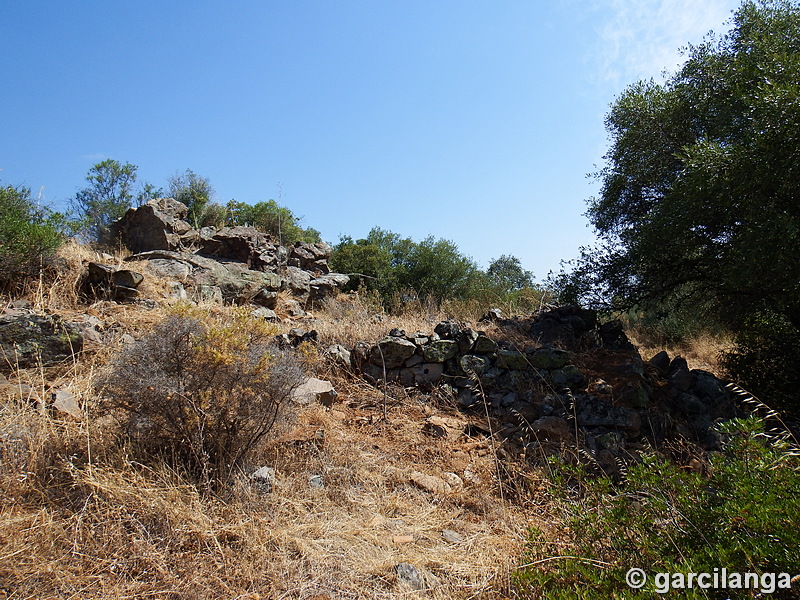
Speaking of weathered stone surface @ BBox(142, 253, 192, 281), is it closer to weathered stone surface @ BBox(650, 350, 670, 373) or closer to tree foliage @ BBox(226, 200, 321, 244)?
tree foliage @ BBox(226, 200, 321, 244)

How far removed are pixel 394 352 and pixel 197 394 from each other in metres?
3.01

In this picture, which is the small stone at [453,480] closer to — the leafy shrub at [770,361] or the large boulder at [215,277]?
the large boulder at [215,277]

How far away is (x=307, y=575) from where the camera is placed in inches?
104

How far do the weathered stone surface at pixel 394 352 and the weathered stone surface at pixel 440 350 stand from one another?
0.22m

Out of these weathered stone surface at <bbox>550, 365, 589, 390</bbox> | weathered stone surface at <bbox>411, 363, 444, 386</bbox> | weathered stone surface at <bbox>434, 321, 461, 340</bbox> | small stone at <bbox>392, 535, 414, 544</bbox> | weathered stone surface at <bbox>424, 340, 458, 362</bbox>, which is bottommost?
small stone at <bbox>392, 535, 414, 544</bbox>

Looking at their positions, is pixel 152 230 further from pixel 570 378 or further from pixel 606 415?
pixel 606 415

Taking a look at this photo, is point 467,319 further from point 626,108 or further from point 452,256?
point 452,256

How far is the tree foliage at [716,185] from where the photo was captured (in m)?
5.51

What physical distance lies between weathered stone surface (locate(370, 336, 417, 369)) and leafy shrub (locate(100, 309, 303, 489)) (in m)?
2.50

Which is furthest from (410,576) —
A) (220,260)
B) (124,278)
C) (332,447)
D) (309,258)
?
(309,258)

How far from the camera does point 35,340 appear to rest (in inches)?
187

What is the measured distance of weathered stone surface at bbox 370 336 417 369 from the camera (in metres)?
6.02

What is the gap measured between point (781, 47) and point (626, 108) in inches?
87.2

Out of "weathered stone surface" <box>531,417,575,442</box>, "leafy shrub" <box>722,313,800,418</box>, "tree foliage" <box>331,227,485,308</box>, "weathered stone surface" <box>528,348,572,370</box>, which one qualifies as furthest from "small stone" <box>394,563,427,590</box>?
"tree foliage" <box>331,227,485,308</box>
